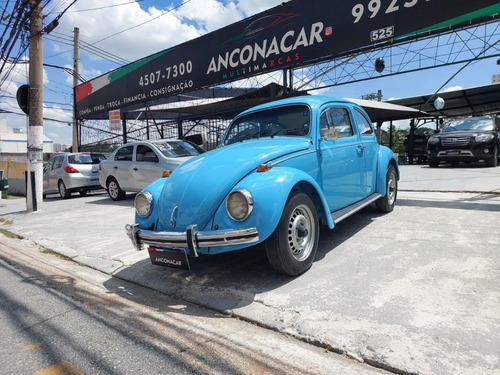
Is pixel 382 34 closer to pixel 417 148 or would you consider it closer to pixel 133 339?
pixel 133 339

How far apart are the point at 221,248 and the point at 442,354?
65.6 inches

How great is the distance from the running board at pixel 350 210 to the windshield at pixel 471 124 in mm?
8411

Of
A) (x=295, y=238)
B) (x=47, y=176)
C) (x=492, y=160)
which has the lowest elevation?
(x=295, y=238)

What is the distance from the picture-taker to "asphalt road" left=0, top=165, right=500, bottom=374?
207cm

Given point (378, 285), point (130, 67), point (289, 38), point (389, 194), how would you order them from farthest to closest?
point (130, 67)
point (289, 38)
point (389, 194)
point (378, 285)

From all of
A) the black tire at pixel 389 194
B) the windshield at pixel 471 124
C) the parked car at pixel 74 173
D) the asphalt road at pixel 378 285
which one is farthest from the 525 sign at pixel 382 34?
the parked car at pixel 74 173

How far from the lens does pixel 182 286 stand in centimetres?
327

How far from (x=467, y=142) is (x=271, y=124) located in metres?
8.94

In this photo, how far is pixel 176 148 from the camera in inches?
317

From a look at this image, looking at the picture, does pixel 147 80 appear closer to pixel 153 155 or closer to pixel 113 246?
pixel 153 155

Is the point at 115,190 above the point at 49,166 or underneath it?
underneath

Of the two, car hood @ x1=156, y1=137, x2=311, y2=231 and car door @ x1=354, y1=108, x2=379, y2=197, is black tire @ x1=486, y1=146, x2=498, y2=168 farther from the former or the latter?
car hood @ x1=156, y1=137, x2=311, y2=231

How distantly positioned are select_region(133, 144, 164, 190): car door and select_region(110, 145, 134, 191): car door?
9.7 inches

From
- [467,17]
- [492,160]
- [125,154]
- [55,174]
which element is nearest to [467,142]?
[492,160]
